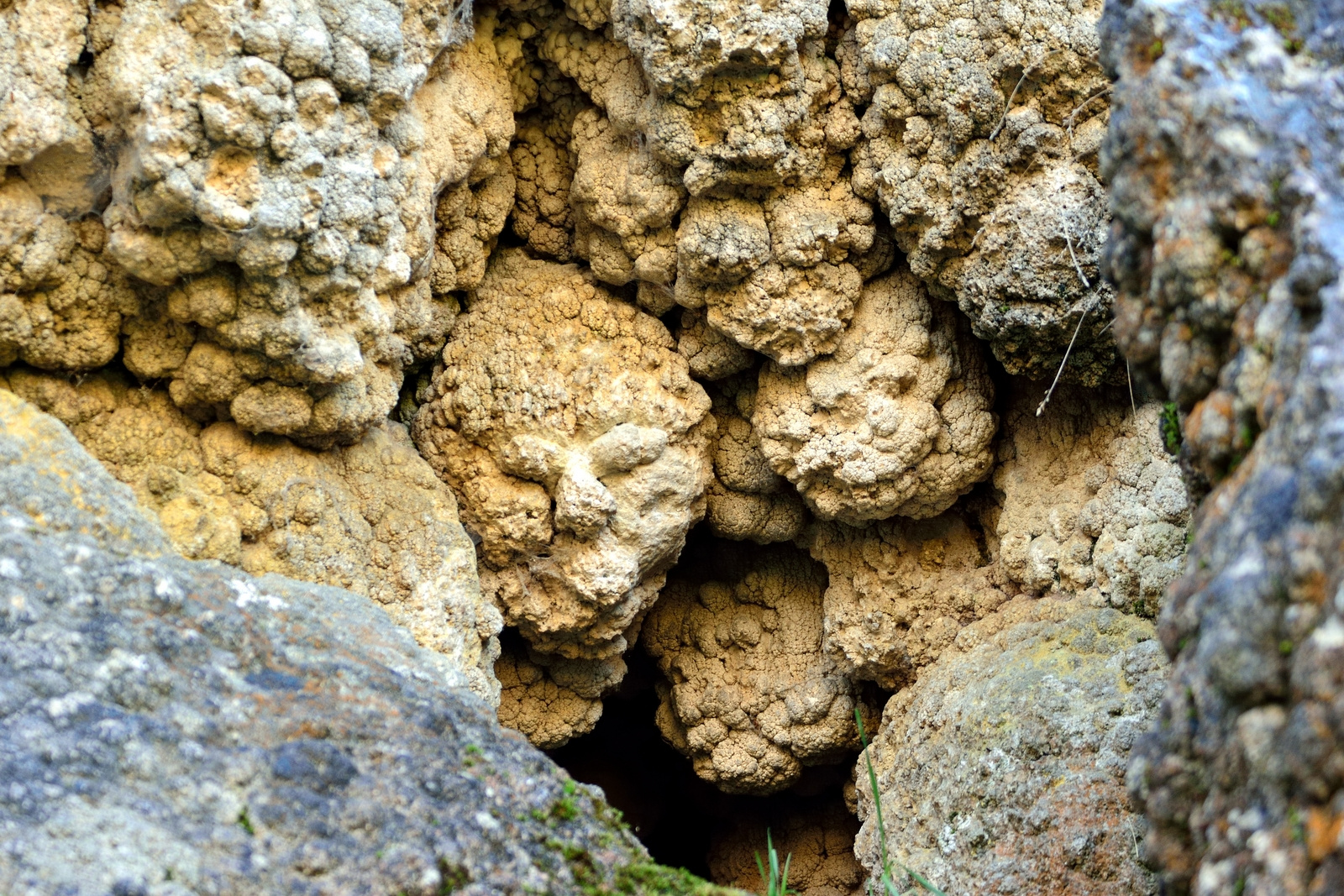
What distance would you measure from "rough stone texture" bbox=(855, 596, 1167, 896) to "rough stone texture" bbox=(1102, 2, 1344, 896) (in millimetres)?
1186

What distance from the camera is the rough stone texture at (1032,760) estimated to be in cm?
315

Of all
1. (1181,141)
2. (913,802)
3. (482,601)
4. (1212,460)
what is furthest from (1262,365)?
(482,601)

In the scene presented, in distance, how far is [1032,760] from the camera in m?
3.36

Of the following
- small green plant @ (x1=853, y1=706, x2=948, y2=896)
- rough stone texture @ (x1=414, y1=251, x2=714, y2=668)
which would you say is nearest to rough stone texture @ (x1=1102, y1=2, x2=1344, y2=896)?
small green plant @ (x1=853, y1=706, x2=948, y2=896)

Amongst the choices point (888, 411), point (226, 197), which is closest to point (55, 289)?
point (226, 197)

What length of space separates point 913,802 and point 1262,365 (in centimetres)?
219

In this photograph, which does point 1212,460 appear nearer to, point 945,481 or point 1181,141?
point 1181,141

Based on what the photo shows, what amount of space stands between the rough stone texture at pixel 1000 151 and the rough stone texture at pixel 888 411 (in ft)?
0.97

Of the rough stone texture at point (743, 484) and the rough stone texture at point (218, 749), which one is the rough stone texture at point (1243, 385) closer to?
the rough stone texture at point (218, 749)

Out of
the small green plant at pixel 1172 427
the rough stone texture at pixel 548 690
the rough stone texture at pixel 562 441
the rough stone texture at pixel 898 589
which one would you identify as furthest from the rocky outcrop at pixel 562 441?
the small green plant at pixel 1172 427

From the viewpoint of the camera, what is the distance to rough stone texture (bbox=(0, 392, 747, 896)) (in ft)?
6.28

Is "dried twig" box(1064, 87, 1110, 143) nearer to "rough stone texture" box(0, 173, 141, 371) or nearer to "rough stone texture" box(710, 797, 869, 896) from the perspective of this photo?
"rough stone texture" box(0, 173, 141, 371)

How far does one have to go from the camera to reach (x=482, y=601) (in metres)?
3.74

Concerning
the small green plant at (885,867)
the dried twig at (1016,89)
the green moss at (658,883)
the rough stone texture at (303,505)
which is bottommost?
the rough stone texture at (303,505)
